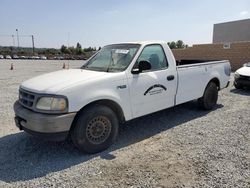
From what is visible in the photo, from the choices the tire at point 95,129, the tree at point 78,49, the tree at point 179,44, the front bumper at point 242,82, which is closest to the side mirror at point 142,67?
the tire at point 95,129

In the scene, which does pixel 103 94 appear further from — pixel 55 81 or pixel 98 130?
pixel 55 81

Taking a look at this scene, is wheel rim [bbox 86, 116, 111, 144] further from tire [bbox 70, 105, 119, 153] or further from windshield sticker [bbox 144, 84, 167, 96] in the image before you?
windshield sticker [bbox 144, 84, 167, 96]

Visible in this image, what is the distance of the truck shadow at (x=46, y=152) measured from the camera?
3844 millimetres

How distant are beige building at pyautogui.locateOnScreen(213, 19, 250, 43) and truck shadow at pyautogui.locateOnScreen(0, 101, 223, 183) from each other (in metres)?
41.7

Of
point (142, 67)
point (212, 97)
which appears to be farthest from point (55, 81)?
point (212, 97)

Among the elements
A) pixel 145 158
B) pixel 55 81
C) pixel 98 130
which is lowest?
pixel 145 158

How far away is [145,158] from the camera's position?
4.22m

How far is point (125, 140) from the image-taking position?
5.00 m

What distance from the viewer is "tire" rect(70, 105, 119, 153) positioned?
13.6ft

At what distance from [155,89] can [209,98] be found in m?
2.50

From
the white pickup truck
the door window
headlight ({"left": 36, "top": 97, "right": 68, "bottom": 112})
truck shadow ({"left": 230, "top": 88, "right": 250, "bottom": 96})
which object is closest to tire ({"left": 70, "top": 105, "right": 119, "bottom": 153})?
the white pickup truck

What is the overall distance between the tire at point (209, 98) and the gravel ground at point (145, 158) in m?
0.78

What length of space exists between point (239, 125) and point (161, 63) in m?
2.27

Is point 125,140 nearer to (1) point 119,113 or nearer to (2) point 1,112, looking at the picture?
(1) point 119,113
